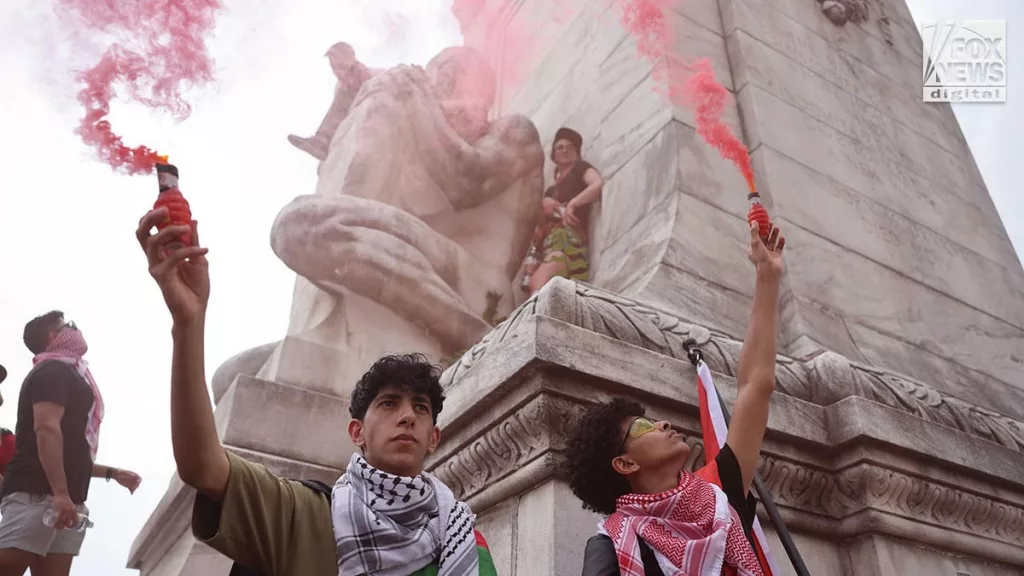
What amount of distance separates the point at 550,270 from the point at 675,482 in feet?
9.08

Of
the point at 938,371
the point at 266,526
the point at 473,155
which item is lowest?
the point at 266,526

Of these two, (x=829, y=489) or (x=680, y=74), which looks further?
(x=680, y=74)

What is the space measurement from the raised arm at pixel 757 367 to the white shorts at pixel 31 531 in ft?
8.55

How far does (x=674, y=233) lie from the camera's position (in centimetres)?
409

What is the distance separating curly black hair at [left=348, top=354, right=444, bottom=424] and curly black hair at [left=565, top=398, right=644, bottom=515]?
51 centimetres

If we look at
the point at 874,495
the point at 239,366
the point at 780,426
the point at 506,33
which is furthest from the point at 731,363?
the point at 506,33

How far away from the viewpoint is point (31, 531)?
10.1 ft

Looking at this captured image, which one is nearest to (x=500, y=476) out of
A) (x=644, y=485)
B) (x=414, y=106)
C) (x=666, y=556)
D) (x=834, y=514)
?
(x=644, y=485)

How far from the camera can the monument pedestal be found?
2.70 metres

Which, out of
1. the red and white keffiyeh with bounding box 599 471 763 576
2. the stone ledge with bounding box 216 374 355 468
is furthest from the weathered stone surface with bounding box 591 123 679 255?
the red and white keffiyeh with bounding box 599 471 763 576

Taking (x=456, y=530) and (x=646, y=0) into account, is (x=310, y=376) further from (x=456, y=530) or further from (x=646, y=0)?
(x=646, y=0)

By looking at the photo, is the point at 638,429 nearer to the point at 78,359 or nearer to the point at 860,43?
the point at 78,359

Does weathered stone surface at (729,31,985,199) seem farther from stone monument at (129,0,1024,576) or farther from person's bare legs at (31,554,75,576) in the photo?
person's bare legs at (31,554,75,576)

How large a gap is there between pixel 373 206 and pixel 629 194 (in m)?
1.55
